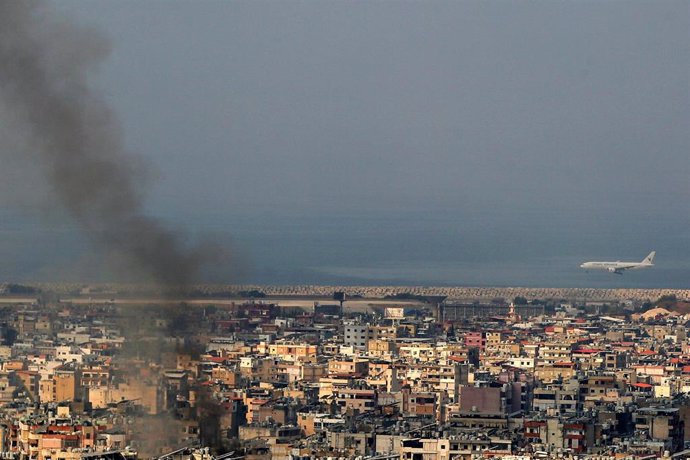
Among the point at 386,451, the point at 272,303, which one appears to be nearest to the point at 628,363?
the point at 386,451

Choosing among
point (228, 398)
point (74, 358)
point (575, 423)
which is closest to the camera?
point (575, 423)

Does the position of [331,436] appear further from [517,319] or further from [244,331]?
[517,319]

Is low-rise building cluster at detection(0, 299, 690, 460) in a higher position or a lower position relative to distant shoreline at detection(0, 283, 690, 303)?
lower

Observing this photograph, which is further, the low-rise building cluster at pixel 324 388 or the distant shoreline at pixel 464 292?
the distant shoreline at pixel 464 292

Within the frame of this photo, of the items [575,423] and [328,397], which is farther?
[328,397]

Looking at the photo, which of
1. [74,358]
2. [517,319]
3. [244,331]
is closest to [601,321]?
[517,319]

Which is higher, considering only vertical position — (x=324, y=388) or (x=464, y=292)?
(x=464, y=292)

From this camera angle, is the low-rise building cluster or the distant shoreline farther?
the distant shoreline

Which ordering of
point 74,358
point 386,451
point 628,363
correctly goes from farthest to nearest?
point 628,363 < point 74,358 < point 386,451

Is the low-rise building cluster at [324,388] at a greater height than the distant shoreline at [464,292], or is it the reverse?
the distant shoreline at [464,292]

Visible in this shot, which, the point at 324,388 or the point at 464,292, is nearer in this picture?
the point at 324,388
